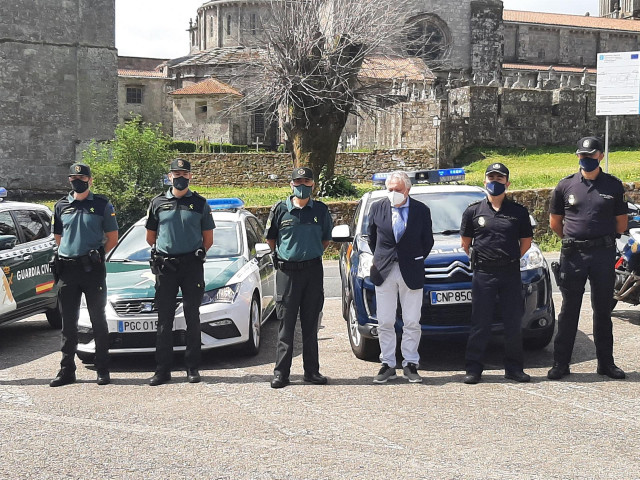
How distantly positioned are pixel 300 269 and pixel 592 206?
8.49ft

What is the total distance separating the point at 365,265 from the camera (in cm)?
802

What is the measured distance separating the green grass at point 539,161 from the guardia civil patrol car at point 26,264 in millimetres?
20594

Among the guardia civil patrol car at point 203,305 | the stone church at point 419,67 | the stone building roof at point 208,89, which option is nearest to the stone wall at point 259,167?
the stone church at point 419,67

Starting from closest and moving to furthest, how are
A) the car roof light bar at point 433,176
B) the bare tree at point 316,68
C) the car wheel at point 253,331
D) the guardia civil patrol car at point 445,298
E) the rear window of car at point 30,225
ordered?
the guardia civil patrol car at point 445,298 → the car wheel at point 253,331 → the rear window of car at point 30,225 → the car roof light bar at point 433,176 → the bare tree at point 316,68

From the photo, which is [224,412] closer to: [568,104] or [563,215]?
[563,215]

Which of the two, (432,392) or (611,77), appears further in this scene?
(611,77)

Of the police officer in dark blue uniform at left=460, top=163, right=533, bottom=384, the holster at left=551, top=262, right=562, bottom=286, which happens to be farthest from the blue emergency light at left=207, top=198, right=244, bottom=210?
the holster at left=551, top=262, right=562, bottom=286

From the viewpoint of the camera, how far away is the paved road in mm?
→ 5004

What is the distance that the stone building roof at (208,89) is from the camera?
178 feet

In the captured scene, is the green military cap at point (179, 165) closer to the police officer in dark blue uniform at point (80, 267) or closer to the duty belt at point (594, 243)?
the police officer in dark blue uniform at point (80, 267)

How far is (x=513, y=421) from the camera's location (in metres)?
5.95

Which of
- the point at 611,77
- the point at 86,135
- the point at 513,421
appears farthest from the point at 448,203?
the point at 86,135

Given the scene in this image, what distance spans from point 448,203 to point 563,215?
219cm

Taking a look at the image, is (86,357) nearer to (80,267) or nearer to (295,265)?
(80,267)
